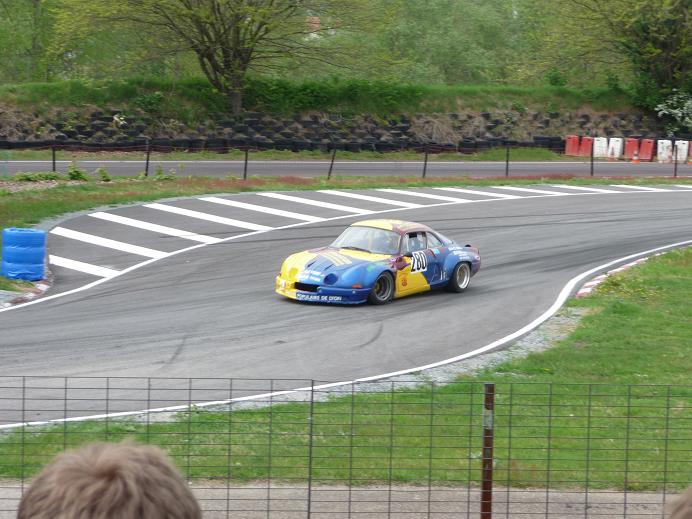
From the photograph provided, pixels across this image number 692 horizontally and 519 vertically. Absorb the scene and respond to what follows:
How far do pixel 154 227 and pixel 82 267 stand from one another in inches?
168

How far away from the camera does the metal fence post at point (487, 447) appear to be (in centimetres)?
684

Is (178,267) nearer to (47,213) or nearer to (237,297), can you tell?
(237,297)

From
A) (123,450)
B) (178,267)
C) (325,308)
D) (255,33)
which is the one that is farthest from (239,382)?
(255,33)

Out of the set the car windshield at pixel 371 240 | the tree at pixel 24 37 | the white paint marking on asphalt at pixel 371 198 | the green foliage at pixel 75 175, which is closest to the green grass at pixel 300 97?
the tree at pixel 24 37

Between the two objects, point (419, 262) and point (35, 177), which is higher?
point (35, 177)

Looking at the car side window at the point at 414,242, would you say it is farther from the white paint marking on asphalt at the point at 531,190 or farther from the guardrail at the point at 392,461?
the white paint marking on asphalt at the point at 531,190

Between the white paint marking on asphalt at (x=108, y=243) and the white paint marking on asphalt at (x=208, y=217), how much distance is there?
3.43m

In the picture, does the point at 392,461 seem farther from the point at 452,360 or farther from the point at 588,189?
the point at 588,189

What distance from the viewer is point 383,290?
18828 millimetres

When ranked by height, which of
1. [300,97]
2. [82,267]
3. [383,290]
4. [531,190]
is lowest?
[82,267]

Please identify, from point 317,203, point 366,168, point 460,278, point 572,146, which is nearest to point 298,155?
point 366,168

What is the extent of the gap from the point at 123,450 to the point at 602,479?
693cm

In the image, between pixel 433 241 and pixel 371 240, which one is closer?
pixel 371 240

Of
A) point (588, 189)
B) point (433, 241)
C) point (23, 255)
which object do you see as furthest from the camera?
point (588, 189)
